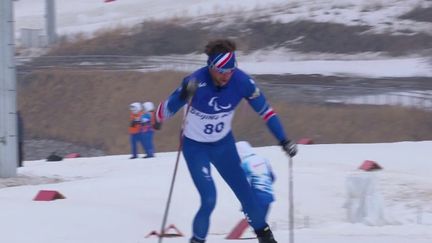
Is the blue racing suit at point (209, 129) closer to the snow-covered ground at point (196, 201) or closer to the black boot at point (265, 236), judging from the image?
the black boot at point (265, 236)

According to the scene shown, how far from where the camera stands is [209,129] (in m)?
8.66

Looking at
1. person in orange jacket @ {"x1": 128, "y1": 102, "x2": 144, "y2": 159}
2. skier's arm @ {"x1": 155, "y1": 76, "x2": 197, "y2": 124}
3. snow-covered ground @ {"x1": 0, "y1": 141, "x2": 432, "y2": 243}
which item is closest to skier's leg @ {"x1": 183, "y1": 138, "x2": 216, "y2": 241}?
skier's arm @ {"x1": 155, "y1": 76, "x2": 197, "y2": 124}

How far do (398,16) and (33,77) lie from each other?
18.8 meters

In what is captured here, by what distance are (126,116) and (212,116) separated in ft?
111

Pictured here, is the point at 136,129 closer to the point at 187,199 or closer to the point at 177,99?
the point at 187,199

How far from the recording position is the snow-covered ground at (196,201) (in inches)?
442

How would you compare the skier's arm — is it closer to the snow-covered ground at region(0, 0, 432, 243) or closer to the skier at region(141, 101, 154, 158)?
the snow-covered ground at region(0, 0, 432, 243)

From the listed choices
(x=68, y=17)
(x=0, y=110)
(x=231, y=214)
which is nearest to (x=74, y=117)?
(x=68, y=17)

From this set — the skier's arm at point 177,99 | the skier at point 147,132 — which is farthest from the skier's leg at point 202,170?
the skier at point 147,132

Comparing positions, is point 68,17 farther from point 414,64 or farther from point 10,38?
point 10,38

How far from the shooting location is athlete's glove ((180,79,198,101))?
8.45 m

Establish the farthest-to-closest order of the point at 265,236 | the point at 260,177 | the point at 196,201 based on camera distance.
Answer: the point at 196,201 < the point at 260,177 < the point at 265,236

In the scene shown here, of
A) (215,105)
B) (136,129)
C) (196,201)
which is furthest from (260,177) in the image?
(136,129)

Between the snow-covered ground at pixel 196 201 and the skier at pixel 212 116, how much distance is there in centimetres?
173
